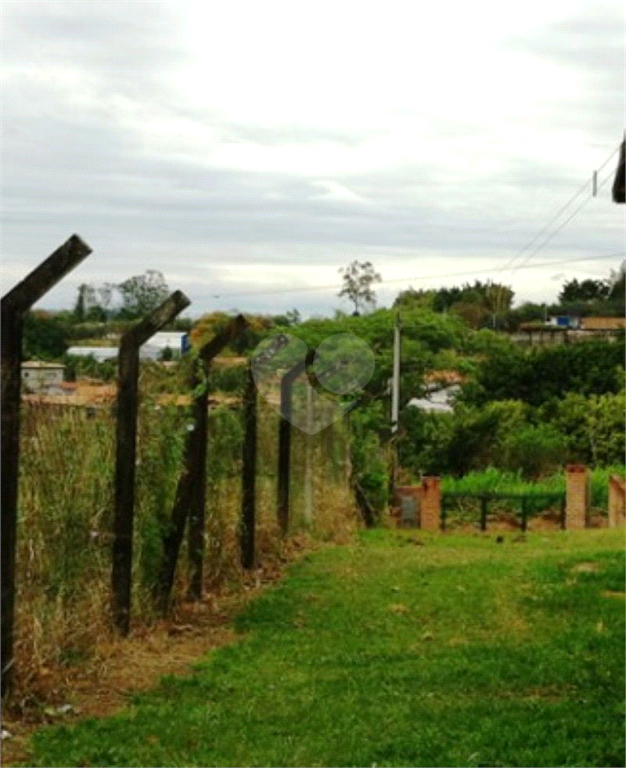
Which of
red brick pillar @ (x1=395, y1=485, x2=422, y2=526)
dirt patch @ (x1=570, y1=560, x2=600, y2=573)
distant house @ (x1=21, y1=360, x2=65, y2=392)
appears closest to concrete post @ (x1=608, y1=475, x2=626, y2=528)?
red brick pillar @ (x1=395, y1=485, x2=422, y2=526)

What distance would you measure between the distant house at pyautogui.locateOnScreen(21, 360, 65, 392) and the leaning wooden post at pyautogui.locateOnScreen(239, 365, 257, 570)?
137 inches

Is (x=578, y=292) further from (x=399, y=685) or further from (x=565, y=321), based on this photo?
(x=399, y=685)

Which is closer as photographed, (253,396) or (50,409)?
(50,409)

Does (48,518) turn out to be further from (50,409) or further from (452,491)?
(452,491)

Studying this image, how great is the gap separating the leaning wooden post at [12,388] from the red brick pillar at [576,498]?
16.3 metres

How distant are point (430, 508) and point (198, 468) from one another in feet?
38.1

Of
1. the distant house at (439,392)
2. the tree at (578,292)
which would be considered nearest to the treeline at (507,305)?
the tree at (578,292)

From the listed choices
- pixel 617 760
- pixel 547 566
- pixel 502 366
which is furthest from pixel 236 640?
pixel 502 366

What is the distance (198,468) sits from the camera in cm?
887

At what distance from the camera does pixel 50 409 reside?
728 cm

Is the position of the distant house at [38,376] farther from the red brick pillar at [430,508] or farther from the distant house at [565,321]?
the distant house at [565,321]

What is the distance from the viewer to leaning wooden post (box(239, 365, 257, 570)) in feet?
35.1

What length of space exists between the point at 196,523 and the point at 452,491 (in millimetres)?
14184

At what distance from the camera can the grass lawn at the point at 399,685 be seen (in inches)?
208
